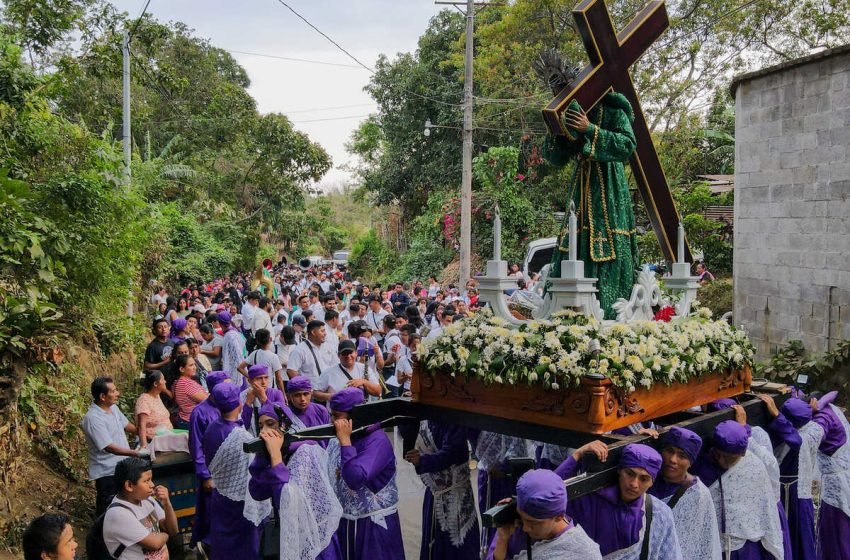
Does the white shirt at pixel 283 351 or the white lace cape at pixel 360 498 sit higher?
the white shirt at pixel 283 351

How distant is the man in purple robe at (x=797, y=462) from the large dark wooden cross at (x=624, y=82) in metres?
1.62

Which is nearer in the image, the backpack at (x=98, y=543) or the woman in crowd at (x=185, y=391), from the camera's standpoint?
the backpack at (x=98, y=543)

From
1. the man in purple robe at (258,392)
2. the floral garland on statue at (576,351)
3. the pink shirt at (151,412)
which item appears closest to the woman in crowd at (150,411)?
the pink shirt at (151,412)

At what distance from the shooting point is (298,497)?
459 centimetres

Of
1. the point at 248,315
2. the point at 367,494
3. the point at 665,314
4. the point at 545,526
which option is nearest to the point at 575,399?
the point at 545,526

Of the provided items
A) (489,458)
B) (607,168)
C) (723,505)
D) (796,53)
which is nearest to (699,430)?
(723,505)

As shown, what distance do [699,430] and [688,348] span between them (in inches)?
21.7

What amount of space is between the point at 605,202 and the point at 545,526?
293 cm

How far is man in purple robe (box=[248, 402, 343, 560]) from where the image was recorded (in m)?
4.51

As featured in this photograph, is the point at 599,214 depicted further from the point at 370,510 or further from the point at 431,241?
the point at 431,241

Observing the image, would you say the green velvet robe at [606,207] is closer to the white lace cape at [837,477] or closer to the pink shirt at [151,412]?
the white lace cape at [837,477]

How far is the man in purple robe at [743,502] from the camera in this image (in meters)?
4.51

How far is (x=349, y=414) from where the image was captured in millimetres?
4609

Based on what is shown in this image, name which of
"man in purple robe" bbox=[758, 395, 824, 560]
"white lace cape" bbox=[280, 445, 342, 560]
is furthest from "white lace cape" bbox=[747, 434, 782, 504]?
"white lace cape" bbox=[280, 445, 342, 560]
